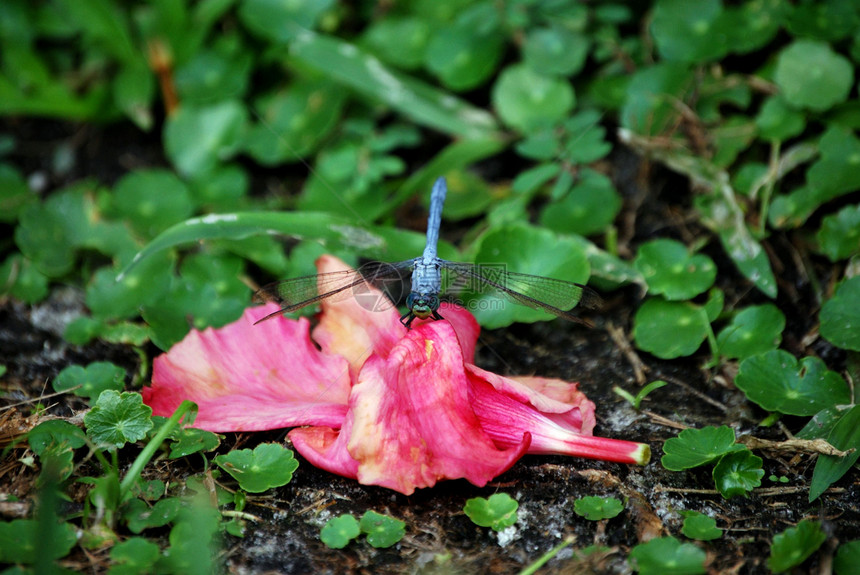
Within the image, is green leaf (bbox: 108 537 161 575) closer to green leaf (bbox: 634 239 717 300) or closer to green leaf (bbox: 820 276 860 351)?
green leaf (bbox: 634 239 717 300)

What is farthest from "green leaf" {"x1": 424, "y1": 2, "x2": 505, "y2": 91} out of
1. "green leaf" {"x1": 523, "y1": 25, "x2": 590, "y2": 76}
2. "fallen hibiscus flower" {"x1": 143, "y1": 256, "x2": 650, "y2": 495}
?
"fallen hibiscus flower" {"x1": 143, "y1": 256, "x2": 650, "y2": 495}

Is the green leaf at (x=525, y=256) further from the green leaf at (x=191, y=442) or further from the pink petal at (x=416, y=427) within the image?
the green leaf at (x=191, y=442)

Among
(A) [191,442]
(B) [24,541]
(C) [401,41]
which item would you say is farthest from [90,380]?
(C) [401,41]

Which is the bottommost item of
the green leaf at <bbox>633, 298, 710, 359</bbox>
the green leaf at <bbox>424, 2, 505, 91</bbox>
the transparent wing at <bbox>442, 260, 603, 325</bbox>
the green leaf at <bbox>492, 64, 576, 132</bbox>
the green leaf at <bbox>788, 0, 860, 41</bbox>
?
the green leaf at <bbox>633, 298, 710, 359</bbox>

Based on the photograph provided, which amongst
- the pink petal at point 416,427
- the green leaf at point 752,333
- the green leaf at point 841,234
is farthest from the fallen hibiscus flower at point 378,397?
the green leaf at point 841,234

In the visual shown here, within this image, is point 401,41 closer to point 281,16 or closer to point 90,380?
point 281,16

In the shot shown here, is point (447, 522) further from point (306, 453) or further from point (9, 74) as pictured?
point (9, 74)
